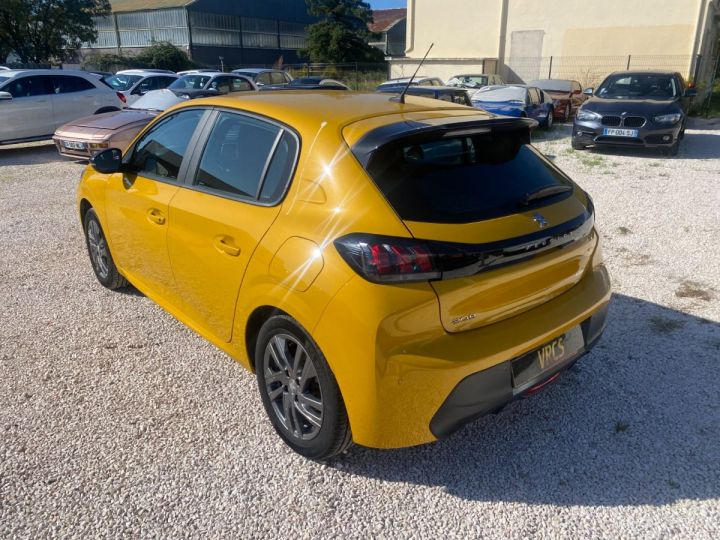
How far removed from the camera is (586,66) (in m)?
26.2

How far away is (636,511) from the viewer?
2.42 m

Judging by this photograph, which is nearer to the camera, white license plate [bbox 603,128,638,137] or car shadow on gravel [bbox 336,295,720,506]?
car shadow on gravel [bbox 336,295,720,506]

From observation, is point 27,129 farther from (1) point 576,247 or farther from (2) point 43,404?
(1) point 576,247

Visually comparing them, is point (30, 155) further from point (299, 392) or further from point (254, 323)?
point (299, 392)

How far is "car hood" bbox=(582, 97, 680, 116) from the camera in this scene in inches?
417

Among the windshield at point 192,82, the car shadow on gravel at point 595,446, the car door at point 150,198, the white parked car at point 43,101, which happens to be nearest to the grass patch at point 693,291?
the car shadow on gravel at point 595,446

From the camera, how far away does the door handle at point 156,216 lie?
333 cm

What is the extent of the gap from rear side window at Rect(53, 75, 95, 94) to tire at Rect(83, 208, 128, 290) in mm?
9730

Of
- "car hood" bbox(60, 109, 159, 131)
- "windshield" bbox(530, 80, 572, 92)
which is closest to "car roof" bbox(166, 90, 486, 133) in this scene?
"car hood" bbox(60, 109, 159, 131)

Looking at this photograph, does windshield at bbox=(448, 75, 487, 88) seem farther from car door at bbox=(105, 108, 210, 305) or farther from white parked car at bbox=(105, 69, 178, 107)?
car door at bbox=(105, 108, 210, 305)

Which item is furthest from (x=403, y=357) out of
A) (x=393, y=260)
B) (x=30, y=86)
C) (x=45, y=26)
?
(x=45, y=26)

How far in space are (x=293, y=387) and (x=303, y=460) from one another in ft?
1.28

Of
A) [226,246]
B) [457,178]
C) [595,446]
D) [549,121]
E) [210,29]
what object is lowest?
[595,446]

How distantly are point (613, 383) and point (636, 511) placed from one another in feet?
3.42
